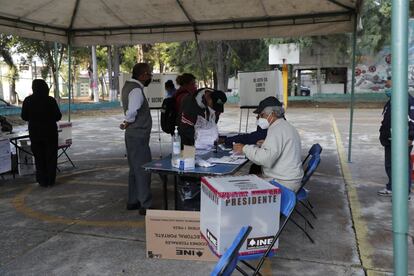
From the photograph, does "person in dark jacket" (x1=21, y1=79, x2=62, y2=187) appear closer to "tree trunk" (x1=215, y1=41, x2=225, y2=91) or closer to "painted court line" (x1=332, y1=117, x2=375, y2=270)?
"painted court line" (x1=332, y1=117, x2=375, y2=270)

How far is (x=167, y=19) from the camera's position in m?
7.79

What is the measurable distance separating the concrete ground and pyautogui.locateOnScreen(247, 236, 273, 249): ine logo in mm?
747

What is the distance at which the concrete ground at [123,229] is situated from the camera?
364 cm

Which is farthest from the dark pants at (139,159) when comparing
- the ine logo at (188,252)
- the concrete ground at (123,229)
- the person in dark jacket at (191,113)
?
the ine logo at (188,252)

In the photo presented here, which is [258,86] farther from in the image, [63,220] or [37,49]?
[37,49]

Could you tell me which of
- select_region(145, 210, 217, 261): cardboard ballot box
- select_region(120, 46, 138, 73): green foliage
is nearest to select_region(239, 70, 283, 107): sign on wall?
Answer: select_region(145, 210, 217, 261): cardboard ballot box

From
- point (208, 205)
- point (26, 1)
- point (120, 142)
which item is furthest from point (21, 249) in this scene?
point (120, 142)

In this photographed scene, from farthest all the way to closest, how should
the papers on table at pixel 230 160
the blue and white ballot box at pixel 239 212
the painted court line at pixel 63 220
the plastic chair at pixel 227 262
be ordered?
the painted court line at pixel 63 220, the papers on table at pixel 230 160, the blue and white ballot box at pixel 239 212, the plastic chair at pixel 227 262

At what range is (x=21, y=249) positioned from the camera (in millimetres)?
4051

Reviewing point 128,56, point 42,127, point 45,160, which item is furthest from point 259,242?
point 128,56

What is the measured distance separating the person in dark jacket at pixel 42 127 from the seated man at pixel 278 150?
3.92 meters

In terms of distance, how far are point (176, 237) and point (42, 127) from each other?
3.70 metres

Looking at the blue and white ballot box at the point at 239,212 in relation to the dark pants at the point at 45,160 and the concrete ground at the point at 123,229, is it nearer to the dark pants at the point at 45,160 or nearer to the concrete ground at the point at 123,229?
the concrete ground at the point at 123,229

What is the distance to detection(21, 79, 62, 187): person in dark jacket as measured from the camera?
6.33 meters
